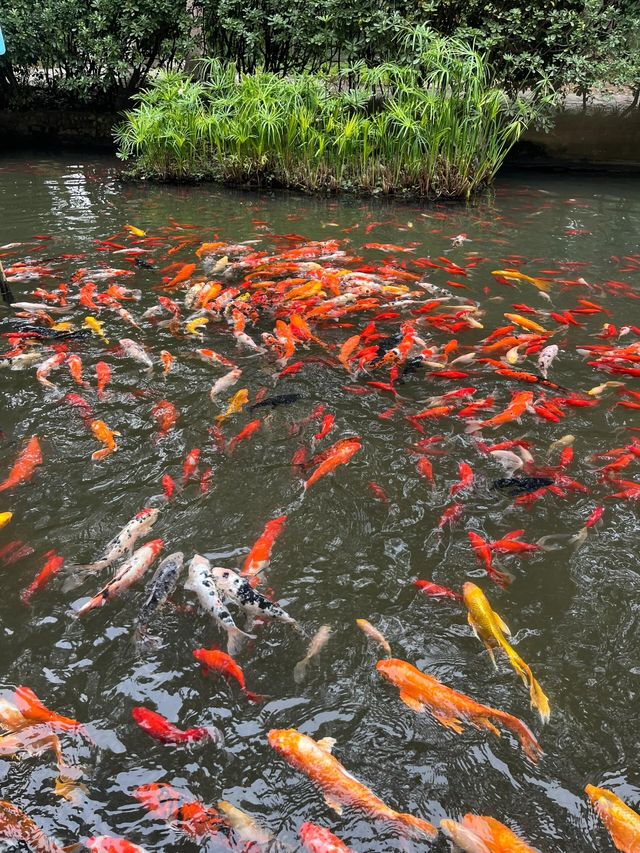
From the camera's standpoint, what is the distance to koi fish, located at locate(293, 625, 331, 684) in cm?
268

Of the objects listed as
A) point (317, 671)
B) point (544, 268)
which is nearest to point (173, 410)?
point (317, 671)

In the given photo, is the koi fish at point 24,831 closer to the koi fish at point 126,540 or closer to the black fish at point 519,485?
the koi fish at point 126,540

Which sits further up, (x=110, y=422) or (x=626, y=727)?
(x=110, y=422)

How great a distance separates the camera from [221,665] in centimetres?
266

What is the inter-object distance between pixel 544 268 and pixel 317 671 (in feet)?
20.1

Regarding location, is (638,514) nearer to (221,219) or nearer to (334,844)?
(334,844)

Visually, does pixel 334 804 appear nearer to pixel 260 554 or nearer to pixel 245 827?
pixel 245 827

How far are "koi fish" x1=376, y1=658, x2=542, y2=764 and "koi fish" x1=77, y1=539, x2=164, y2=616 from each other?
52.4 inches

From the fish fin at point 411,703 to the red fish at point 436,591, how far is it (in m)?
0.60

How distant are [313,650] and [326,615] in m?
0.21

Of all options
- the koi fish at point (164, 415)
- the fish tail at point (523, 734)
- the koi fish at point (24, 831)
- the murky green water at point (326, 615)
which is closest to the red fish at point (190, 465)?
the murky green water at point (326, 615)

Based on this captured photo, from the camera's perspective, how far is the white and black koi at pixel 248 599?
2.88m

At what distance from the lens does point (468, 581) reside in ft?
10.3

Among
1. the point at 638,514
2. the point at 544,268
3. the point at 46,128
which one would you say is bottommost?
the point at 638,514
